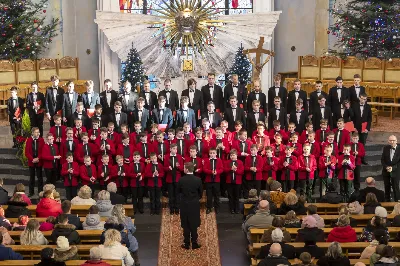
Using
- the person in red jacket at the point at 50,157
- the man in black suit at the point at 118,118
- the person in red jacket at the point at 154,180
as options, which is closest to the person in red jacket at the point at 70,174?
the person in red jacket at the point at 50,157

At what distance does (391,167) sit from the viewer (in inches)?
579

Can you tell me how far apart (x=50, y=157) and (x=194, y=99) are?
3.02 m

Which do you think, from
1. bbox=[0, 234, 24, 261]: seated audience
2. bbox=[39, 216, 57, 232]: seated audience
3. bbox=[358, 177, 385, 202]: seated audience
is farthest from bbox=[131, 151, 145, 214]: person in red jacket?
bbox=[0, 234, 24, 261]: seated audience

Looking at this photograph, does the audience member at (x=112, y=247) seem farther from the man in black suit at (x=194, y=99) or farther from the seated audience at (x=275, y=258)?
the man in black suit at (x=194, y=99)

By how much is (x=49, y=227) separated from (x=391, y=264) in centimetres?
451

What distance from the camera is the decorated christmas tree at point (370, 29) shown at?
19.2 m

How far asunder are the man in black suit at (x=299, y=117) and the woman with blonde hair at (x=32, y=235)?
6.43 meters

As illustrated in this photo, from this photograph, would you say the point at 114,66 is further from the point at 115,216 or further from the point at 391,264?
the point at 391,264

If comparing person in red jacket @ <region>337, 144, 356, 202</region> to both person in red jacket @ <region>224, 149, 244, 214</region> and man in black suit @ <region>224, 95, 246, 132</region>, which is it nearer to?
person in red jacket @ <region>224, 149, 244, 214</region>

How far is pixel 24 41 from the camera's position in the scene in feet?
66.6

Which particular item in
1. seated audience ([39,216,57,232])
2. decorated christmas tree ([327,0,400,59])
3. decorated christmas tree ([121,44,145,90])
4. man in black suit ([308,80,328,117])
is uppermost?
decorated christmas tree ([327,0,400,59])

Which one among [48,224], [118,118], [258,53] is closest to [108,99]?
[118,118]

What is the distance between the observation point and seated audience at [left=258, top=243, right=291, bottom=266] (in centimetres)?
1000

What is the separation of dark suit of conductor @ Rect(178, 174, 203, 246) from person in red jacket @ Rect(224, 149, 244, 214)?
5.93 feet
